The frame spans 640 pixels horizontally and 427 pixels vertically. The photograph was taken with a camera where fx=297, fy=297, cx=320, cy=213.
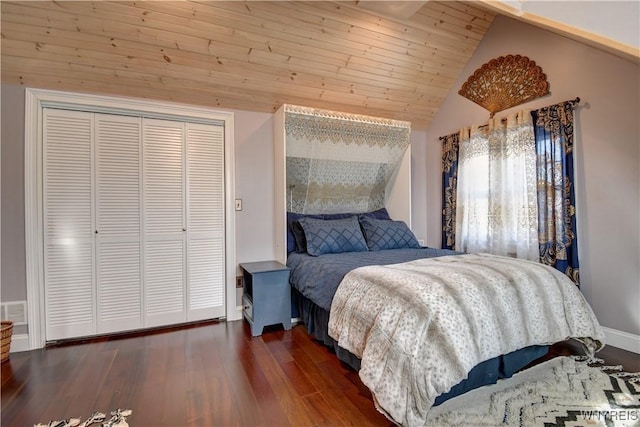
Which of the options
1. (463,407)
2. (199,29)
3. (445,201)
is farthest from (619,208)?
(199,29)

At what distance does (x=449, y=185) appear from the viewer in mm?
3703

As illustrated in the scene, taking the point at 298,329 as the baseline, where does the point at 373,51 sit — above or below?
above

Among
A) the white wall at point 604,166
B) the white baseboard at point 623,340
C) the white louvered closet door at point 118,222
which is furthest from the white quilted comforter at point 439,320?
the white louvered closet door at point 118,222

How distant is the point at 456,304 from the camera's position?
1549 millimetres

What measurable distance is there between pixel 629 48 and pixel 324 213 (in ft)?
9.10

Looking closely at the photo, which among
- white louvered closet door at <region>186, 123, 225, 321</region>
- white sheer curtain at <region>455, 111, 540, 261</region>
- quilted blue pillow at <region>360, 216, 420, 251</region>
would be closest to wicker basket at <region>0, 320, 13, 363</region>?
white louvered closet door at <region>186, 123, 225, 321</region>

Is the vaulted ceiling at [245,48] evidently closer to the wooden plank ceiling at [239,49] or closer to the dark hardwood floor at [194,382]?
the wooden plank ceiling at [239,49]

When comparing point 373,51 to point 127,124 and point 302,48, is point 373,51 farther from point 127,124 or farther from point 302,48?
point 127,124

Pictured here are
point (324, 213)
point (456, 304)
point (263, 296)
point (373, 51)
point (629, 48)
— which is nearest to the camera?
point (456, 304)

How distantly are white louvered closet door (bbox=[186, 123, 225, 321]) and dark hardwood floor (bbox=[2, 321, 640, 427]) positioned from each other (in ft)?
1.41

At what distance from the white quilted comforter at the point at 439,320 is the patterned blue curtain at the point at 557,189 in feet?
2.38

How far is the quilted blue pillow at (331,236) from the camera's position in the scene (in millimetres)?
2877

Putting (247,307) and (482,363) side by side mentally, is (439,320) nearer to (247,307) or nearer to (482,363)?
(482,363)

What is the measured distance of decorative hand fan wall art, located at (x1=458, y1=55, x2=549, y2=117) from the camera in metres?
2.86
